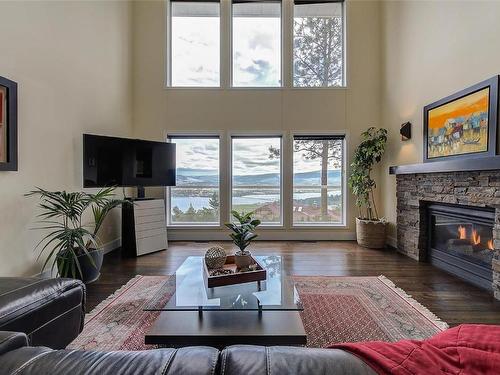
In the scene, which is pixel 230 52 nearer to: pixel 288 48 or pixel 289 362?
pixel 288 48

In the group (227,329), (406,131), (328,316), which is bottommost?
(328,316)

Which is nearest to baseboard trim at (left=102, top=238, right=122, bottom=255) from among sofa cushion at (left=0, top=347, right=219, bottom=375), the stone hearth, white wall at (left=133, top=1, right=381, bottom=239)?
white wall at (left=133, top=1, right=381, bottom=239)

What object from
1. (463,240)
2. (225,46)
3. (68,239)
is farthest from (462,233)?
(225,46)

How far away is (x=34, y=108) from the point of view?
285 centimetres

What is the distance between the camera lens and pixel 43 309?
1394 mm

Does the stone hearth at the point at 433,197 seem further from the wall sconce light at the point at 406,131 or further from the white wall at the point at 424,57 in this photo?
the wall sconce light at the point at 406,131

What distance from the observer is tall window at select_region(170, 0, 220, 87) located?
526 centimetres

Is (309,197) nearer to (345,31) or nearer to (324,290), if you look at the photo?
(324,290)

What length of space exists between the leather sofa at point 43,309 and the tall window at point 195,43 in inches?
176

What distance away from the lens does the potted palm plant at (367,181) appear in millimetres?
4543

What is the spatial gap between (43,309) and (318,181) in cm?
462

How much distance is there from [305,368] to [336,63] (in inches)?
223

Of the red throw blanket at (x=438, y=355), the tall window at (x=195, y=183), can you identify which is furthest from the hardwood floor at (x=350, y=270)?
the red throw blanket at (x=438, y=355)

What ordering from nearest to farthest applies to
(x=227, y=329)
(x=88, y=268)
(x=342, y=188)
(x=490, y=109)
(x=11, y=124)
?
(x=227, y=329) → (x=11, y=124) → (x=490, y=109) → (x=88, y=268) → (x=342, y=188)
